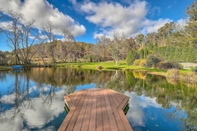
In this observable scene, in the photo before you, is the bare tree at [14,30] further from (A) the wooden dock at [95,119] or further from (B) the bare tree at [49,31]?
(A) the wooden dock at [95,119]

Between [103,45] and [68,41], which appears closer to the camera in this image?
[68,41]

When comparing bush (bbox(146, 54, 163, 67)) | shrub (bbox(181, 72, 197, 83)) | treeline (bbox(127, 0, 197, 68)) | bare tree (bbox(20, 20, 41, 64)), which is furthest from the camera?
bare tree (bbox(20, 20, 41, 64))

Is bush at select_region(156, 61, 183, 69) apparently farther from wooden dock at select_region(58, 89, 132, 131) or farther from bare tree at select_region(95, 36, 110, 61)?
bare tree at select_region(95, 36, 110, 61)

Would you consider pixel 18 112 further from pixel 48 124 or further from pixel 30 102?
pixel 48 124

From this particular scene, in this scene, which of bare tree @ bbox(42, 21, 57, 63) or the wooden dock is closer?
the wooden dock

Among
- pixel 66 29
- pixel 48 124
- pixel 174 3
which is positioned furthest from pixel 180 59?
pixel 66 29

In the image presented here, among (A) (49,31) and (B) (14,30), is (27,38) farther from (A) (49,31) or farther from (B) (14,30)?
(A) (49,31)

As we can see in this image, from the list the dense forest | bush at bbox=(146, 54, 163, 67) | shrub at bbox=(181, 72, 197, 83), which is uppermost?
the dense forest

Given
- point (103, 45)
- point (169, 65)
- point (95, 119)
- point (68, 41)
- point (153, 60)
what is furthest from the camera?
point (103, 45)

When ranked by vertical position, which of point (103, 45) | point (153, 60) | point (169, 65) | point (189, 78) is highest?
point (103, 45)

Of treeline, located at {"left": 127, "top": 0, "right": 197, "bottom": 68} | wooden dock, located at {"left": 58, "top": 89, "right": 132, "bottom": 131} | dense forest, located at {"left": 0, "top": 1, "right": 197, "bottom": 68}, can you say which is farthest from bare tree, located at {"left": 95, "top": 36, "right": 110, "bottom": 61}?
wooden dock, located at {"left": 58, "top": 89, "right": 132, "bottom": 131}

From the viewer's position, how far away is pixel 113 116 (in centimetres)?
385

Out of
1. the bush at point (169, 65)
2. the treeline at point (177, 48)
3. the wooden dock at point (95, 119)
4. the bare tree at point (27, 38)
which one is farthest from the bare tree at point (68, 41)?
the wooden dock at point (95, 119)

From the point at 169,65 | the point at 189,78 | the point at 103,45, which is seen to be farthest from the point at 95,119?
the point at 103,45
